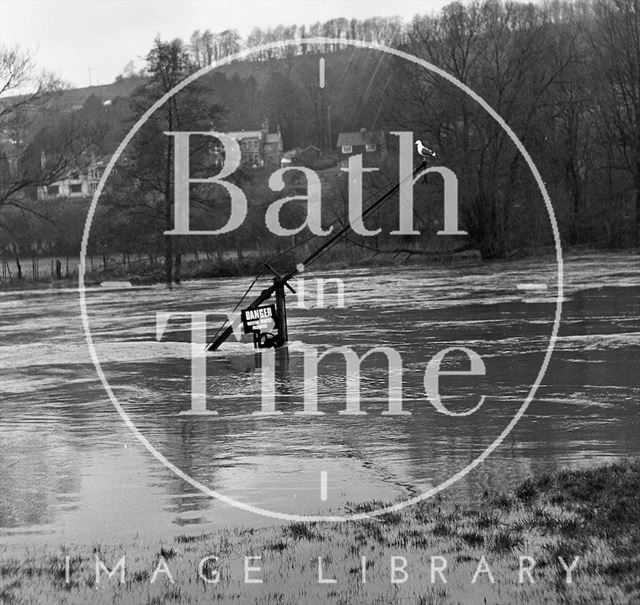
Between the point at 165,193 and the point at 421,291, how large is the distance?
2108 cm

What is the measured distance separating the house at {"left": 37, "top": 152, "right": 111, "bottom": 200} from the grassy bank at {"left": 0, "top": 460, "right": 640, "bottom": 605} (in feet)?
128

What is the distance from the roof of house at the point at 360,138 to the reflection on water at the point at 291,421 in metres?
43.1

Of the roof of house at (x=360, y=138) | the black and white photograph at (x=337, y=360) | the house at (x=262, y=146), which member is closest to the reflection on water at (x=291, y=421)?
the black and white photograph at (x=337, y=360)

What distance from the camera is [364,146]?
73938 mm

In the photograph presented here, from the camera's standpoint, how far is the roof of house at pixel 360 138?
65725 mm

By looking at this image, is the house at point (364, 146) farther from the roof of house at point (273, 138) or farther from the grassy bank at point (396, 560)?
the grassy bank at point (396, 560)

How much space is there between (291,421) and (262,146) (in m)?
75.2

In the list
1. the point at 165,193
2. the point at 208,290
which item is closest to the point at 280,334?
the point at 208,290

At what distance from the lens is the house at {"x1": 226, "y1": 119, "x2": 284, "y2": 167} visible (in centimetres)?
7562

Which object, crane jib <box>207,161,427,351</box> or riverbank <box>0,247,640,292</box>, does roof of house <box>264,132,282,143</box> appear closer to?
riverbank <box>0,247,640,292</box>

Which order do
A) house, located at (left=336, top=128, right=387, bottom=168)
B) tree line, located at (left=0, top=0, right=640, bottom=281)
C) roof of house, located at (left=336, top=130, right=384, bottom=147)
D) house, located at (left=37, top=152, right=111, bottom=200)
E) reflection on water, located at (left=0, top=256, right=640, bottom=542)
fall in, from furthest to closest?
roof of house, located at (left=336, top=130, right=384, bottom=147), house, located at (left=336, top=128, right=387, bottom=168), tree line, located at (left=0, top=0, right=640, bottom=281), house, located at (left=37, top=152, right=111, bottom=200), reflection on water, located at (left=0, top=256, right=640, bottom=542)

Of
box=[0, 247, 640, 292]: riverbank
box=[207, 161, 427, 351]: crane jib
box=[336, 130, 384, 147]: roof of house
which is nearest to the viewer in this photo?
box=[207, 161, 427, 351]: crane jib

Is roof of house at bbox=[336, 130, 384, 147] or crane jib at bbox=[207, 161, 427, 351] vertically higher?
roof of house at bbox=[336, 130, 384, 147]

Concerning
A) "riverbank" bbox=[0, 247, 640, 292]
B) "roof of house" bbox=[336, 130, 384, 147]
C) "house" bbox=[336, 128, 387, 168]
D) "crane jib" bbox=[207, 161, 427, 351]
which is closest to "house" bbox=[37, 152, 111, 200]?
"riverbank" bbox=[0, 247, 640, 292]
